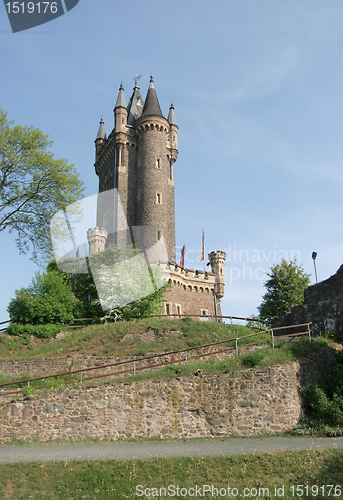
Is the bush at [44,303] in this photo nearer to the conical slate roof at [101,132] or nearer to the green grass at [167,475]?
the green grass at [167,475]

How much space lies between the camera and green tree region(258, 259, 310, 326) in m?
38.1

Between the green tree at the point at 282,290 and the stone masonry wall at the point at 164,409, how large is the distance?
23796 mm

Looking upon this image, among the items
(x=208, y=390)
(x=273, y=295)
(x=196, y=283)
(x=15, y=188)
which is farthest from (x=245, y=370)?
(x=196, y=283)

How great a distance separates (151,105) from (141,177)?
8.73 meters

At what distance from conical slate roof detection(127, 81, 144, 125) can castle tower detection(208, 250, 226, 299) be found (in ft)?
59.7

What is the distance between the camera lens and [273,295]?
3909 cm

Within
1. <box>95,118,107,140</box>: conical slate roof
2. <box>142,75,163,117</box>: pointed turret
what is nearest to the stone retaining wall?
<box>142,75,163,117</box>: pointed turret

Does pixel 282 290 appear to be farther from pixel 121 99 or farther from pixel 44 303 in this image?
pixel 121 99

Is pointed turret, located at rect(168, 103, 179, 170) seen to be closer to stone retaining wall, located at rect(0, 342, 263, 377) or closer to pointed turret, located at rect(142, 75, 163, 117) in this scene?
pointed turret, located at rect(142, 75, 163, 117)

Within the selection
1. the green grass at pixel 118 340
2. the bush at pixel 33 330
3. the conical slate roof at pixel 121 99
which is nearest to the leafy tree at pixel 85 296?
the bush at pixel 33 330

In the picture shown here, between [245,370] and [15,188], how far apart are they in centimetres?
1618

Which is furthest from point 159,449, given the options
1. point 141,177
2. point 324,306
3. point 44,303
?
point 141,177

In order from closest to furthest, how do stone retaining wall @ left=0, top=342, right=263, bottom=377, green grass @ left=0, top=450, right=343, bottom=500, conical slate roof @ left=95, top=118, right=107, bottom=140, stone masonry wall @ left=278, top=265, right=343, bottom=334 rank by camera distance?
1. green grass @ left=0, top=450, right=343, bottom=500
2. stone masonry wall @ left=278, top=265, right=343, bottom=334
3. stone retaining wall @ left=0, top=342, right=263, bottom=377
4. conical slate roof @ left=95, top=118, right=107, bottom=140

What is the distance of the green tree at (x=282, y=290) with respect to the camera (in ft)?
125
